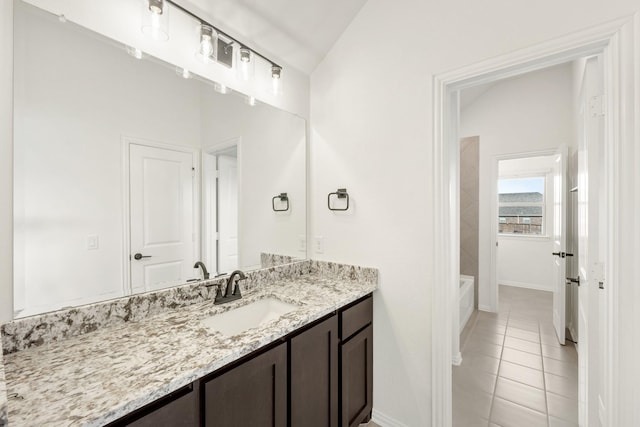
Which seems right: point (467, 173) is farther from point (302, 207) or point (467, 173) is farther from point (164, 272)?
point (164, 272)

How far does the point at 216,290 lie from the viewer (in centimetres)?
153

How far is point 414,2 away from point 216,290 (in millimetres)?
2126

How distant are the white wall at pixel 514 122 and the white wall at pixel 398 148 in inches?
108

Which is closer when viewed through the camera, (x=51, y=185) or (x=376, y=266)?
(x=51, y=185)

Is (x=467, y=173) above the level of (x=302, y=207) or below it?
above

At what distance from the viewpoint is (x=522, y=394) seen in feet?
6.67

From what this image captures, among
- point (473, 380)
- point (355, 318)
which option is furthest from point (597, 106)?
point (473, 380)

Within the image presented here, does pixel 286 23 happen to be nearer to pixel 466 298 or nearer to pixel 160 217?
pixel 160 217

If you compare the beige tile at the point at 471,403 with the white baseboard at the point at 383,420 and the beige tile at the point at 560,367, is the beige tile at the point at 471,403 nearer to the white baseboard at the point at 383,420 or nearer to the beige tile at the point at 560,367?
the white baseboard at the point at 383,420

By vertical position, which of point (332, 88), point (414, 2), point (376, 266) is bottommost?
point (376, 266)

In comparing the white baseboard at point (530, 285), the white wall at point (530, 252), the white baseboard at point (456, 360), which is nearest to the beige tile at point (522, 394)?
the white baseboard at point (456, 360)

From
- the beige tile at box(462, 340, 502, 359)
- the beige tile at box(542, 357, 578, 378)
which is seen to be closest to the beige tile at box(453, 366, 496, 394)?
the beige tile at box(462, 340, 502, 359)

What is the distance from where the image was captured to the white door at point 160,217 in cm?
131

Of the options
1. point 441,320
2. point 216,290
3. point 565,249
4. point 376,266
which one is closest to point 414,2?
point 376,266
